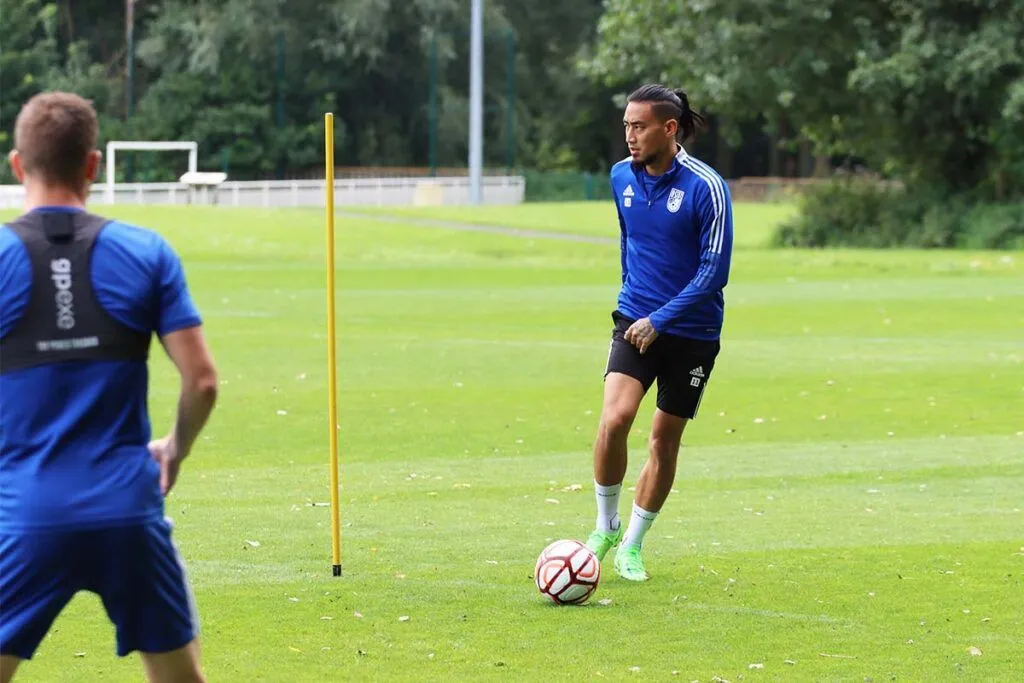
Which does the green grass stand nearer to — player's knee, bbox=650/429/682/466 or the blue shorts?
player's knee, bbox=650/429/682/466

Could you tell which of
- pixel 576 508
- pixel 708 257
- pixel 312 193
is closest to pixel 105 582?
pixel 708 257

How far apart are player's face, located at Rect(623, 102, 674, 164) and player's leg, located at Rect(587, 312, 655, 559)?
75 cm

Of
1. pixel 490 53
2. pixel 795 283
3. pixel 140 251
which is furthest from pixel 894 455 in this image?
pixel 490 53

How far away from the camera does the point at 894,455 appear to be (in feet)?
39.9

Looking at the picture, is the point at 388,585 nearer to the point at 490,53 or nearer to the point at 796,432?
the point at 796,432

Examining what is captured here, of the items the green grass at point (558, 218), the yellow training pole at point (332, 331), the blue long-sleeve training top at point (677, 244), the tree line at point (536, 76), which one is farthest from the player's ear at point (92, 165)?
the green grass at point (558, 218)

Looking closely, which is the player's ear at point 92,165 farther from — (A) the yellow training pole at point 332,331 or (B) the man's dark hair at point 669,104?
(B) the man's dark hair at point 669,104

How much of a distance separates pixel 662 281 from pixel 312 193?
2068 inches

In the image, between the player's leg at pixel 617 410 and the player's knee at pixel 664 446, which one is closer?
the player's leg at pixel 617 410

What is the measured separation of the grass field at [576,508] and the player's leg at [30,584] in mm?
2172

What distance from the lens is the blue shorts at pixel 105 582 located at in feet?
13.9

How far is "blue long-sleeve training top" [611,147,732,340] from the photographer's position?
778 centimetres

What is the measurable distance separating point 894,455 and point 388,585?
5.23 meters

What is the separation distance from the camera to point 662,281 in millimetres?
7961
